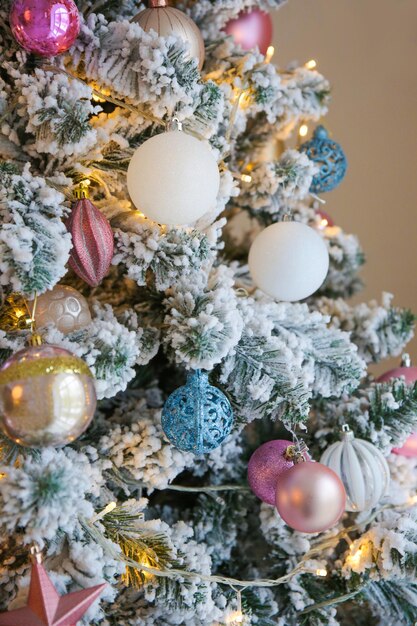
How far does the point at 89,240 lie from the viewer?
1.78 feet

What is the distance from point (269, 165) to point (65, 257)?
314 mm

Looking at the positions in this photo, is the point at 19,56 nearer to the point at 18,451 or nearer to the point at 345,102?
the point at 18,451

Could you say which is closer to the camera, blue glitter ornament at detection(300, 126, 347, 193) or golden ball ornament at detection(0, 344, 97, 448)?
golden ball ornament at detection(0, 344, 97, 448)

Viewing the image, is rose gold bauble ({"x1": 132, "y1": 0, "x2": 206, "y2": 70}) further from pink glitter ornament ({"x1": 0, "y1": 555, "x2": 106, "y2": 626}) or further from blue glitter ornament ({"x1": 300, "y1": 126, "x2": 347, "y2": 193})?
pink glitter ornament ({"x1": 0, "y1": 555, "x2": 106, "y2": 626})

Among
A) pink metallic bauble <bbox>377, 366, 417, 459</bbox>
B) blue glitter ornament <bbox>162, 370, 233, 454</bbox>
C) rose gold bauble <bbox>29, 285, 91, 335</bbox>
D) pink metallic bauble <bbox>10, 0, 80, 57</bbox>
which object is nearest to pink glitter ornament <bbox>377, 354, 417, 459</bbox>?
A: pink metallic bauble <bbox>377, 366, 417, 459</bbox>

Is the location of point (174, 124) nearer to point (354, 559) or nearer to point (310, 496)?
point (310, 496)

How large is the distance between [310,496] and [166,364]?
0.81 ft

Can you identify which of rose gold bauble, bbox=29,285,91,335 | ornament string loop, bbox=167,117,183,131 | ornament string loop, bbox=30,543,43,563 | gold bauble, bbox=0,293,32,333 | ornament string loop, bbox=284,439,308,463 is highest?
ornament string loop, bbox=167,117,183,131

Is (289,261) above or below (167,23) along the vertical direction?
below

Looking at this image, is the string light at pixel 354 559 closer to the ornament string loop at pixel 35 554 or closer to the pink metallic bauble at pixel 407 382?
the pink metallic bauble at pixel 407 382

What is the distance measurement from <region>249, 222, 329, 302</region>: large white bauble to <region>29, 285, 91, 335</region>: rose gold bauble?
7.2 inches

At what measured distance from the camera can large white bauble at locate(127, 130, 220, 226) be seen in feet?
1.75

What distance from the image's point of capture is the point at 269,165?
0.72 metres

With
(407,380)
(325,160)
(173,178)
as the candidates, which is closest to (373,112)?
(325,160)
